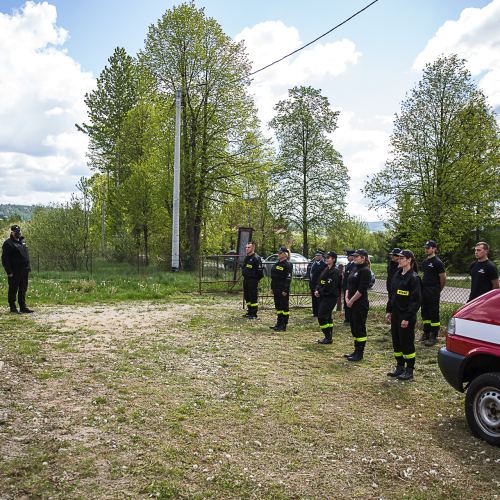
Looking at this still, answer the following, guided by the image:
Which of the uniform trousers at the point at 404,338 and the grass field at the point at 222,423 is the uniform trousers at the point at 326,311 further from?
the uniform trousers at the point at 404,338

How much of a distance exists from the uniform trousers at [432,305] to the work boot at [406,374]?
2.34 meters

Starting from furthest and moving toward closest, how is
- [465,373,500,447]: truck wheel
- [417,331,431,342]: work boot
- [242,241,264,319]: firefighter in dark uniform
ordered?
[242,241,264,319]: firefighter in dark uniform < [417,331,431,342]: work boot < [465,373,500,447]: truck wheel

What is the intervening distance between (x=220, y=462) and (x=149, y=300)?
1024cm

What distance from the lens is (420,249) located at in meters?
21.4

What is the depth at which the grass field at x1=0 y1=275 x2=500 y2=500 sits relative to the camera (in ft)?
10.3

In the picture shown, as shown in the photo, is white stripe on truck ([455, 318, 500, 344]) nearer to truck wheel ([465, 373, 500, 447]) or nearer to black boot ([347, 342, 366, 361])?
truck wheel ([465, 373, 500, 447])

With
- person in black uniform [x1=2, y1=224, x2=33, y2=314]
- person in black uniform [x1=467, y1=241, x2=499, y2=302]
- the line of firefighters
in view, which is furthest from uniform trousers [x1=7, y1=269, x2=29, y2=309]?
person in black uniform [x1=467, y1=241, x2=499, y2=302]

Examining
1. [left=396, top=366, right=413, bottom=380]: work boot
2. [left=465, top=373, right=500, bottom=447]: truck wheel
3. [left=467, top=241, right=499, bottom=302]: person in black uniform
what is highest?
[left=467, top=241, right=499, bottom=302]: person in black uniform

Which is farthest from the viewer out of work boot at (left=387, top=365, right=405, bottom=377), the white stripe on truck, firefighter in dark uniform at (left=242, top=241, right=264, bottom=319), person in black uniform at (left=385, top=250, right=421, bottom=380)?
firefighter in dark uniform at (left=242, top=241, right=264, bottom=319)

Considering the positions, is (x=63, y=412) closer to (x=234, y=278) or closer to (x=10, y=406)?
(x=10, y=406)

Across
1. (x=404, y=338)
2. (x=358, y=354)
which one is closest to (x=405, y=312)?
(x=404, y=338)

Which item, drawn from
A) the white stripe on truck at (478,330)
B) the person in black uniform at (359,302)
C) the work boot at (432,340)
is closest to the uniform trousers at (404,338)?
the person in black uniform at (359,302)

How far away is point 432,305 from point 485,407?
4122 millimetres

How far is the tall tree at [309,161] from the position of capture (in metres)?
32.2
